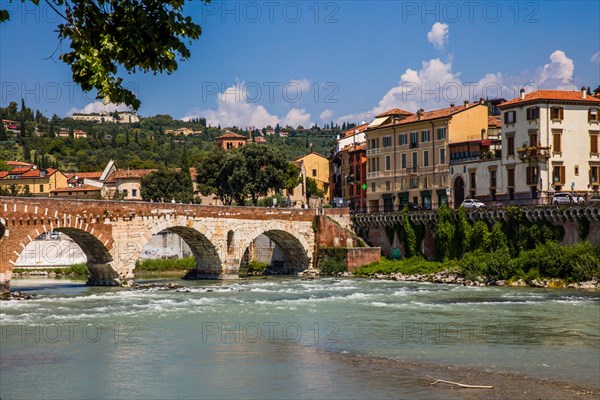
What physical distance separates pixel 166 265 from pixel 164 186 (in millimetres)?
26654

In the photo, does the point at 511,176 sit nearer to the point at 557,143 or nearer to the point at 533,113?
the point at 557,143

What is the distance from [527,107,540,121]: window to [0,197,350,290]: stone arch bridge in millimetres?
15372

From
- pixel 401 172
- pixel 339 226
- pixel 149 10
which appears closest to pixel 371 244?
pixel 339 226

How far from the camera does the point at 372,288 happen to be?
4928cm

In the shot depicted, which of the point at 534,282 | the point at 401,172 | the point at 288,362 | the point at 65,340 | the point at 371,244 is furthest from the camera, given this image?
the point at 401,172

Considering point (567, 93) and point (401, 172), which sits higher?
point (567, 93)

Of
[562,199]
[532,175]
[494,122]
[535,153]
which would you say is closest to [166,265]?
[494,122]

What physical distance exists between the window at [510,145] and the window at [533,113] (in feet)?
6.67

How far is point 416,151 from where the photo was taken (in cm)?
6825

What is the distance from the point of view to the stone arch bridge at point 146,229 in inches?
1812


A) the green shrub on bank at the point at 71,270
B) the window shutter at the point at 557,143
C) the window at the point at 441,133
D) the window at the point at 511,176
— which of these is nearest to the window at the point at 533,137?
the window shutter at the point at 557,143

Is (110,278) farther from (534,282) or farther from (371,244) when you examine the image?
(534,282)

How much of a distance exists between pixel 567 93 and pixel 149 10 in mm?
53645

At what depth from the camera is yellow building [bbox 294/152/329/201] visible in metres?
108
